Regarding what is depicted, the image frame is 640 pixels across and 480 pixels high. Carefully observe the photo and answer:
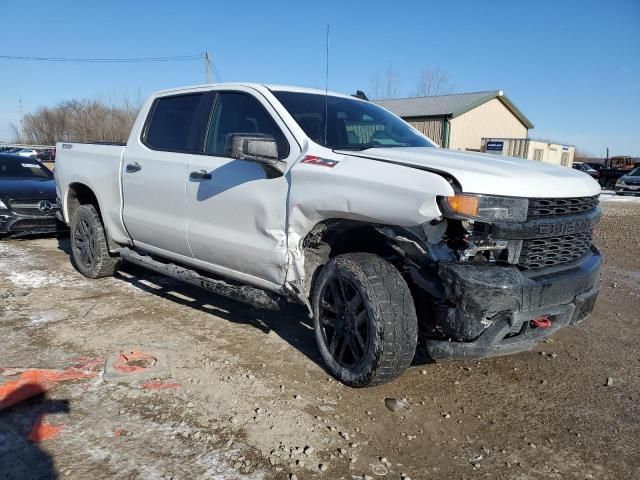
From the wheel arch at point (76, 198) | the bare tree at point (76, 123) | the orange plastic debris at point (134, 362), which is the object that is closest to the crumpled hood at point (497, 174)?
the orange plastic debris at point (134, 362)

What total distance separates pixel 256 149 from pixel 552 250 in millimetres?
1923

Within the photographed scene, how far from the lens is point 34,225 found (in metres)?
8.02

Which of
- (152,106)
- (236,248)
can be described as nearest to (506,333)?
(236,248)

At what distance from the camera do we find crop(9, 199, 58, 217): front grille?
787 cm

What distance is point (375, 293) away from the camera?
9.86 ft

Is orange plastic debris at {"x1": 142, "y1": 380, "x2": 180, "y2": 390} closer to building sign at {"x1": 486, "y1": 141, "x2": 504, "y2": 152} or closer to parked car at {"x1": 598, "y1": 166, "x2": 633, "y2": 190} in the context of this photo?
building sign at {"x1": 486, "y1": 141, "x2": 504, "y2": 152}

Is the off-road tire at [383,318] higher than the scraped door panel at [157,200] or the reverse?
the reverse

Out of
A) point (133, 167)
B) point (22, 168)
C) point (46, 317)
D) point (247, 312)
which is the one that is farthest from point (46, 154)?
point (247, 312)

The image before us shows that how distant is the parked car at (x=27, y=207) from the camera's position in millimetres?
7801

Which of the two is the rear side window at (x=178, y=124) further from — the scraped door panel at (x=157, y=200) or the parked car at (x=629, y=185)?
the parked car at (x=629, y=185)

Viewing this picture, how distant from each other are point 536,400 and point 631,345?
1490mm

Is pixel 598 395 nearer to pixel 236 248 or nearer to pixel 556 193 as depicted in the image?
pixel 556 193

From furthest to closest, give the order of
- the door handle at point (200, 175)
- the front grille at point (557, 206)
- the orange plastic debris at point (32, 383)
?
the door handle at point (200, 175) < the orange plastic debris at point (32, 383) < the front grille at point (557, 206)

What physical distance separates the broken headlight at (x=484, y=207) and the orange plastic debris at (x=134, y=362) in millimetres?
2293
